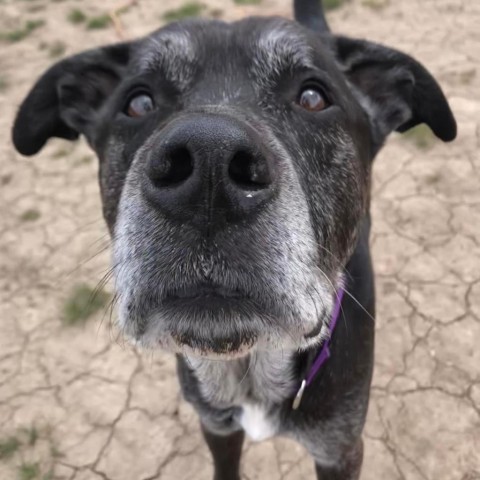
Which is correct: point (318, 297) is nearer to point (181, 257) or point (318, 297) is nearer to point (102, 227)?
point (181, 257)

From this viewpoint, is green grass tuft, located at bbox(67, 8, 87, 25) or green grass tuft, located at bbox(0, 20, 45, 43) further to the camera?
green grass tuft, located at bbox(67, 8, 87, 25)

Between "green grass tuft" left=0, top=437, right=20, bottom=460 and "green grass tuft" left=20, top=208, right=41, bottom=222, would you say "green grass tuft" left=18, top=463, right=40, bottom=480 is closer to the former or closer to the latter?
"green grass tuft" left=0, top=437, right=20, bottom=460

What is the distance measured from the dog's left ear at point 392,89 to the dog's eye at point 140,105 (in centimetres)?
97

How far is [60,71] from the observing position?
2.56 metres

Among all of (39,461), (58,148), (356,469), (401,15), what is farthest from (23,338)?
(401,15)

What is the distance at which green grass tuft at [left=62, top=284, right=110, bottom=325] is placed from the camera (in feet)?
13.6

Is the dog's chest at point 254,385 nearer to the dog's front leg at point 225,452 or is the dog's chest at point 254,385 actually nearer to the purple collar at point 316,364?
the purple collar at point 316,364

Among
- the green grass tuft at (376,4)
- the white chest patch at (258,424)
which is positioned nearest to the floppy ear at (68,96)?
the white chest patch at (258,424)

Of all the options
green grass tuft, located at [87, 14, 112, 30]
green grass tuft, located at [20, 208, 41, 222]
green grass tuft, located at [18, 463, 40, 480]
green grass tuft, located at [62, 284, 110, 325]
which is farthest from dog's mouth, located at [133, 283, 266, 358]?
A: green grass tuft, located at [87, 14, 112, 30]

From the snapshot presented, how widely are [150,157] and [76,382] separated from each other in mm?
2830

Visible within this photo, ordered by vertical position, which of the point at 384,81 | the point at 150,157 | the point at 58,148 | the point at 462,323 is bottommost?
the point at 462,323

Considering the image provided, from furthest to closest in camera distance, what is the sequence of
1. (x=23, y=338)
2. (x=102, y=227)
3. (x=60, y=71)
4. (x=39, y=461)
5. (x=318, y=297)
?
(x=102, y=227) → (x=23, y=338) → (x=39, y=461) → (x=60, y=71) → (x=318, y=297)

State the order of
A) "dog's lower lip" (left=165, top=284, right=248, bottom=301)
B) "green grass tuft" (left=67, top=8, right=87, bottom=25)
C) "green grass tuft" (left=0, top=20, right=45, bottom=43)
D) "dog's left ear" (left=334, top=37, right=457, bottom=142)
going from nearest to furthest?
"dog's lower lip" (left=165, top=284, right=248, bottom=301), "dog's left ear" (left=334, top=37, right=457, bottom=142), "green grass tuft" (left=0, top=20, right=45, bottom=43), "green grass tuft" (left=67, top=8, right=87, bottom=25)

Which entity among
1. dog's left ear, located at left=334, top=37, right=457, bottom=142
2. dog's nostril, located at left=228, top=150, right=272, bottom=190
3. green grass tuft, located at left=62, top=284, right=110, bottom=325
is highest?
dog's nostril, located at left=228, top=150, right=272, bottom=190
